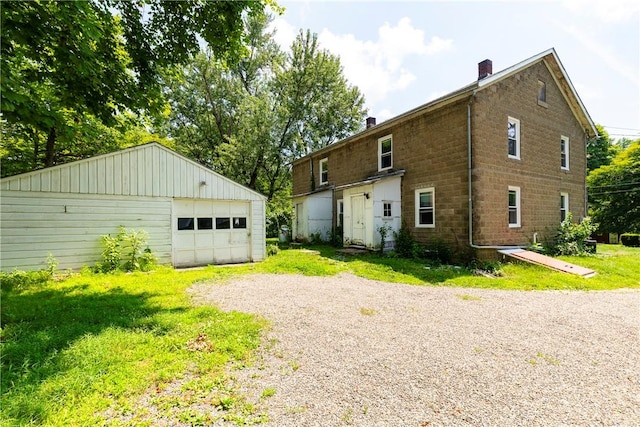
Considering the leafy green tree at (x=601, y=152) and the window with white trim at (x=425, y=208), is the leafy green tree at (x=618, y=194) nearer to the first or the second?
the leafy green tree at (x=601, y=152)

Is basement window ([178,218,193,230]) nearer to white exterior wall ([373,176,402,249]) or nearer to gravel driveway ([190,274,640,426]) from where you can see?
gravel driveway ([190,274,640,426])

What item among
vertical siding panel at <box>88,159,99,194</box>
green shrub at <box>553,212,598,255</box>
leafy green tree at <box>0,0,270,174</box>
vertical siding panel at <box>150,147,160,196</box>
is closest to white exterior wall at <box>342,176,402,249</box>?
green shrub at <box>553,212,598,255</box>

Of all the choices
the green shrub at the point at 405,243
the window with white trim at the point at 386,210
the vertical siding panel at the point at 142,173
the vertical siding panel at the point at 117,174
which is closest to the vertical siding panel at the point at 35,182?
the vertical siding panel at the point at 117,174

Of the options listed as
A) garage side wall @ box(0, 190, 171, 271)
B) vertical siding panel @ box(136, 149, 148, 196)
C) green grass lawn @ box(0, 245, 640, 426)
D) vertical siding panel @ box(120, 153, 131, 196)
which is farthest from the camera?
vertical siding panel @ box(136, 149, 148, 196)

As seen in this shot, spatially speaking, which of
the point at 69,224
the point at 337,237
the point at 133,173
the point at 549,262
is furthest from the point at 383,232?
the point at 69,224

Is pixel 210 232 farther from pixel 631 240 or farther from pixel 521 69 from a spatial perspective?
pixel 631 240

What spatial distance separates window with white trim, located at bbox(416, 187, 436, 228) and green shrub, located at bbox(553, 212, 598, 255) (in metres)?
5.52

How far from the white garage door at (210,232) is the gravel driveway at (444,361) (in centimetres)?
417

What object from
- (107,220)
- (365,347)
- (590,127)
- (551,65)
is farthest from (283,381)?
(590,127)

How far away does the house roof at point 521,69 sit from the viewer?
10.2 m

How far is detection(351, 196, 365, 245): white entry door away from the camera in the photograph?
43.1 ft

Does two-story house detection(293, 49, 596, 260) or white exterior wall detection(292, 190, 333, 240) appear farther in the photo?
white exterior wall detection(292, 190, 333, 240)

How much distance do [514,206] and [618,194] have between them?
22.3 metres

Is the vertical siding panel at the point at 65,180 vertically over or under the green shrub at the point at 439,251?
over
